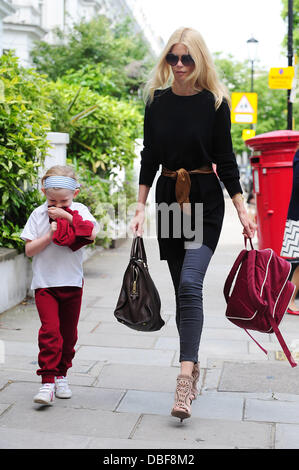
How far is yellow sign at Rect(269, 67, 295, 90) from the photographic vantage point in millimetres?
13039

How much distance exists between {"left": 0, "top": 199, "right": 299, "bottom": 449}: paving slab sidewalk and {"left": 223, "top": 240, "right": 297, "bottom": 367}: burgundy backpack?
1.53ft

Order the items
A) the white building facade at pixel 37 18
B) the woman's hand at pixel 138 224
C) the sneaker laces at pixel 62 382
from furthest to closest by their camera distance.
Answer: the white building facade at pixel 37 18 < the sneaker laces at pixel 62 382 < the woman's hand at pixel 138 224

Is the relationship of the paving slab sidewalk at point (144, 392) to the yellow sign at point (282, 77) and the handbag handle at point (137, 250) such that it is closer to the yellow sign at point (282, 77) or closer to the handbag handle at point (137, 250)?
the handbag handle at point (137, 250)

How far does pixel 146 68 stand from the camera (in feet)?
58.5

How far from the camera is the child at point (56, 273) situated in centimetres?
382

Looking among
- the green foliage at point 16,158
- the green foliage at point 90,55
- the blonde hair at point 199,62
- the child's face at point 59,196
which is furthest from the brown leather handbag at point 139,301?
the green foliage at point 90,55

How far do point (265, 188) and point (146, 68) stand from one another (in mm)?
10190

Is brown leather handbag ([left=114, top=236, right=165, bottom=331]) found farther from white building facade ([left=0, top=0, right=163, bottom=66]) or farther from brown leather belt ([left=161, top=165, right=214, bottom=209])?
white building facade ([left=0, top=0, right=163, bottom=66])

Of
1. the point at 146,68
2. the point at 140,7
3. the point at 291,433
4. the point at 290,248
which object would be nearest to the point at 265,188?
the point at 290,248

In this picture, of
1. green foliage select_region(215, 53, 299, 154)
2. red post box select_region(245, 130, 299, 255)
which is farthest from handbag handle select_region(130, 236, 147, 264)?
green foliage select_region(215, 53, 299, 154)

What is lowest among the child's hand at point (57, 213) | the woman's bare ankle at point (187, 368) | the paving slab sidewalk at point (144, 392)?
the paving slab sidewalk at point (144, 392)

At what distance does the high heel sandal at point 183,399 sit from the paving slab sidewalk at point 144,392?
87 millimetres
